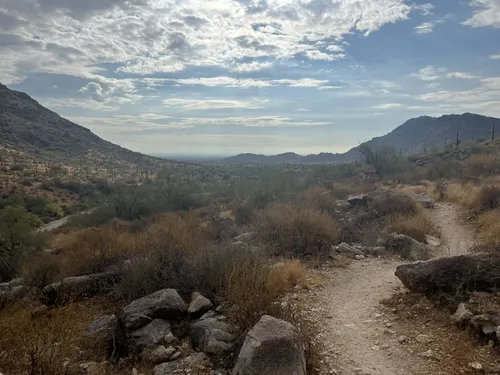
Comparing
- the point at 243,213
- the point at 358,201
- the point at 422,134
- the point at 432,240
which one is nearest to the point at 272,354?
the point at 432,240

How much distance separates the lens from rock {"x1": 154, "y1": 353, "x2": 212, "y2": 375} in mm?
5000

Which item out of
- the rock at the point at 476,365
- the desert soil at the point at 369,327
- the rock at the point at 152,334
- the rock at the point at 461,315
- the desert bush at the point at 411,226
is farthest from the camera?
the desert bush at the point at 411,226

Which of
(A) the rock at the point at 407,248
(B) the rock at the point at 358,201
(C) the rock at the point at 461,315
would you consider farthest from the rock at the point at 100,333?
(B) the rock at the point at 358,201

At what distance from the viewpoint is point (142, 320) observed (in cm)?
617

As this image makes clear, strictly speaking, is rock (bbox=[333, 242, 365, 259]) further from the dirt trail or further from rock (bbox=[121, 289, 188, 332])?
rock (bbox=[121, 289, 188, 332])

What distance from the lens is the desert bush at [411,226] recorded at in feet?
38.6

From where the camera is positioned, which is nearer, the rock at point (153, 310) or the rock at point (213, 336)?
the rock at point (213, 336)

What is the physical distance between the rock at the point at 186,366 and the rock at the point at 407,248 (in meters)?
6.89

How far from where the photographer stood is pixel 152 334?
5.85m

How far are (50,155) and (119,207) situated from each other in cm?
4860

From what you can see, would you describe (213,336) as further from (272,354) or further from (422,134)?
(422,134)

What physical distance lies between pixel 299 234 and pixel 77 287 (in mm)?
5953

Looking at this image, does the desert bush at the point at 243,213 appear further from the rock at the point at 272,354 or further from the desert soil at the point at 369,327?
the rock at the point at 272,354

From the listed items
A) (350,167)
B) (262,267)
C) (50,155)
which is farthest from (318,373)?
(50,155)
